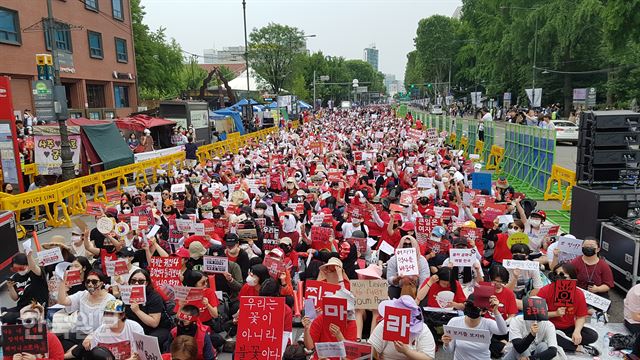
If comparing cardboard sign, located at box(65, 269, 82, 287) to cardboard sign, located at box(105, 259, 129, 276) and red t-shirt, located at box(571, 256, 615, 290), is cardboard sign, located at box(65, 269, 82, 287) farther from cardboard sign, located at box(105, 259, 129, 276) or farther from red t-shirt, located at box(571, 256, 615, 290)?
red t-shirt, located at box(571, 256, 615, 290)

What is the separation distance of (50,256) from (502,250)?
6820 mm

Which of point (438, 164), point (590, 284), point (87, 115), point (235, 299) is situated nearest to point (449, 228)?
point (590, 284)

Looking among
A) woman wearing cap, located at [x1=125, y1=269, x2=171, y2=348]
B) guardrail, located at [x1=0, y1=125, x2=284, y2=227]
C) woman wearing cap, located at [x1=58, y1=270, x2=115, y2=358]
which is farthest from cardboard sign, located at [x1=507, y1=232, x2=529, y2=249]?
guardrail, located at [x1=0, y1=125, x2=284, y2=227]

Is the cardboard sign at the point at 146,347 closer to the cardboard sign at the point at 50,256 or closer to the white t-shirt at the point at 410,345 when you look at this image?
the white t-shirt at the point at 410,345

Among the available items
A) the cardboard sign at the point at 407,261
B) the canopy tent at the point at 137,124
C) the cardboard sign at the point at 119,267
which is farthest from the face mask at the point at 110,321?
the canopy tent at the point at 137,124

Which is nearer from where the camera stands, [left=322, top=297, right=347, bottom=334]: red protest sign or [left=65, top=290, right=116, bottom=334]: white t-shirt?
[left=322, top=297, right=347, bottom=334]: red protest sign

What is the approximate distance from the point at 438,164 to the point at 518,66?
4366 centimetres

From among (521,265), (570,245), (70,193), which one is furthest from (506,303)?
(70,193)

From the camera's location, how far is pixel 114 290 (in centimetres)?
674

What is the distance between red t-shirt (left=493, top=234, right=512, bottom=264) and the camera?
820 cm

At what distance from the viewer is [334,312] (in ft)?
16.9

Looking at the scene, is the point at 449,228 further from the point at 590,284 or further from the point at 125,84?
the point at 125,84

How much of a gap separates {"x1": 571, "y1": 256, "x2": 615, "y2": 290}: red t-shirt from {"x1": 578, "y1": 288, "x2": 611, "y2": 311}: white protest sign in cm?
66

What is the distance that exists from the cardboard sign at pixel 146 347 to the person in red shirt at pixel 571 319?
15.1ft
